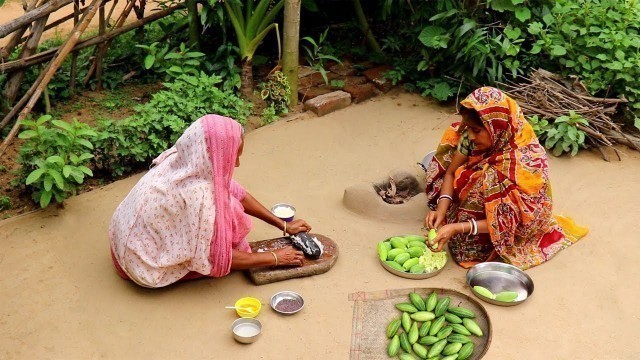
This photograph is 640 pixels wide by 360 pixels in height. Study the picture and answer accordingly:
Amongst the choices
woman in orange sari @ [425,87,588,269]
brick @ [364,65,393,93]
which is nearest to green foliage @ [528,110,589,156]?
woman in orange sari @ [425,87,588,269]

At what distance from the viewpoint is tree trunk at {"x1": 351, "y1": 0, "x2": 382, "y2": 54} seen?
6.11 metres

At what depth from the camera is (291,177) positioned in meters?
4.59

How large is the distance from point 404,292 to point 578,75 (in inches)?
112

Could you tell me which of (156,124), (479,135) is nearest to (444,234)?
(479,135)

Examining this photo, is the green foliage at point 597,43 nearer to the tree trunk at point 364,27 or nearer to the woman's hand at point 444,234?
the tree trunk at point 364,27

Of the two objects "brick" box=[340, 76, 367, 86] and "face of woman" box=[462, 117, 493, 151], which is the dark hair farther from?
"brick" box=[340, 76, 367, 86]

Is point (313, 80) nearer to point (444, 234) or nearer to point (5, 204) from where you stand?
point (444, 234)

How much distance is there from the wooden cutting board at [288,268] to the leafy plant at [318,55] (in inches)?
88.8

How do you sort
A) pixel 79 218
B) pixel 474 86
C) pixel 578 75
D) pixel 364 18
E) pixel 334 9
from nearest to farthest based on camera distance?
pixel 79 218 < pixel 578 75 < pixel 474 86 < pixel 364 18 < pixel 334 9

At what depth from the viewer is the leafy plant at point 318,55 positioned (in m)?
5.69

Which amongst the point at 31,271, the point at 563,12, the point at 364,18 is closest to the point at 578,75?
the point at 563,12

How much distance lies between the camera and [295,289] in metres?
3.52

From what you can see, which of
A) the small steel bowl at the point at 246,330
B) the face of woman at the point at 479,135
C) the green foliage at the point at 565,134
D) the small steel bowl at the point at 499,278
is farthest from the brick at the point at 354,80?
the small steel bowl at the point at 246,330

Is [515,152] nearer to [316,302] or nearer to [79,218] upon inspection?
[316,302]
